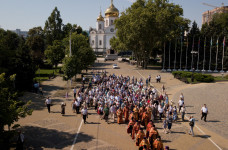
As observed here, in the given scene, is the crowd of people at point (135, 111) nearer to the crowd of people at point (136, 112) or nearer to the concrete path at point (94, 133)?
the crowd of people at point (136, 112)

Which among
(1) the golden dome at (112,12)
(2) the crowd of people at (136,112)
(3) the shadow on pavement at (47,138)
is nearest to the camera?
(3) the shadow on pavement at (47,138)

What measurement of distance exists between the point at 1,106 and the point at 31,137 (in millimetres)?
4305

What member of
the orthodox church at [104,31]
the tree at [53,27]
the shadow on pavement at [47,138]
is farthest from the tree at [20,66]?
the orthodox church at [104,31]

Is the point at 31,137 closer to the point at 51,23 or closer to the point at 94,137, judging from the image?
the point at 94,137

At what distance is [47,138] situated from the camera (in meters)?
12.9

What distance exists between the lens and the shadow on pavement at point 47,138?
12.0 m

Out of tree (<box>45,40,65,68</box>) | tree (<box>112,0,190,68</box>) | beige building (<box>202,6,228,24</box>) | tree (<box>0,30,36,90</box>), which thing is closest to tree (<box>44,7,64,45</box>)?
tree (<box>45,40,65,68</box>)

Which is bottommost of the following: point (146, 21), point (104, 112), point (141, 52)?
point (104, 112)

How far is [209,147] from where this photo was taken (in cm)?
1207

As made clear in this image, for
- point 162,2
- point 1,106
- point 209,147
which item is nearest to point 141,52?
point 162,2

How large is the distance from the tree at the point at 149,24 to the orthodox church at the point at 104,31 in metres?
51.8

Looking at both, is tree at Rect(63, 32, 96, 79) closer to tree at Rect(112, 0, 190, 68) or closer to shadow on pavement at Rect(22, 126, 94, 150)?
tree at Rect(112, 0, 190, 68)

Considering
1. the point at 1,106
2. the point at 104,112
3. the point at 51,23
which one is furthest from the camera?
the point at 51,23

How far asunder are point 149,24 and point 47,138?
37463 millimetres
